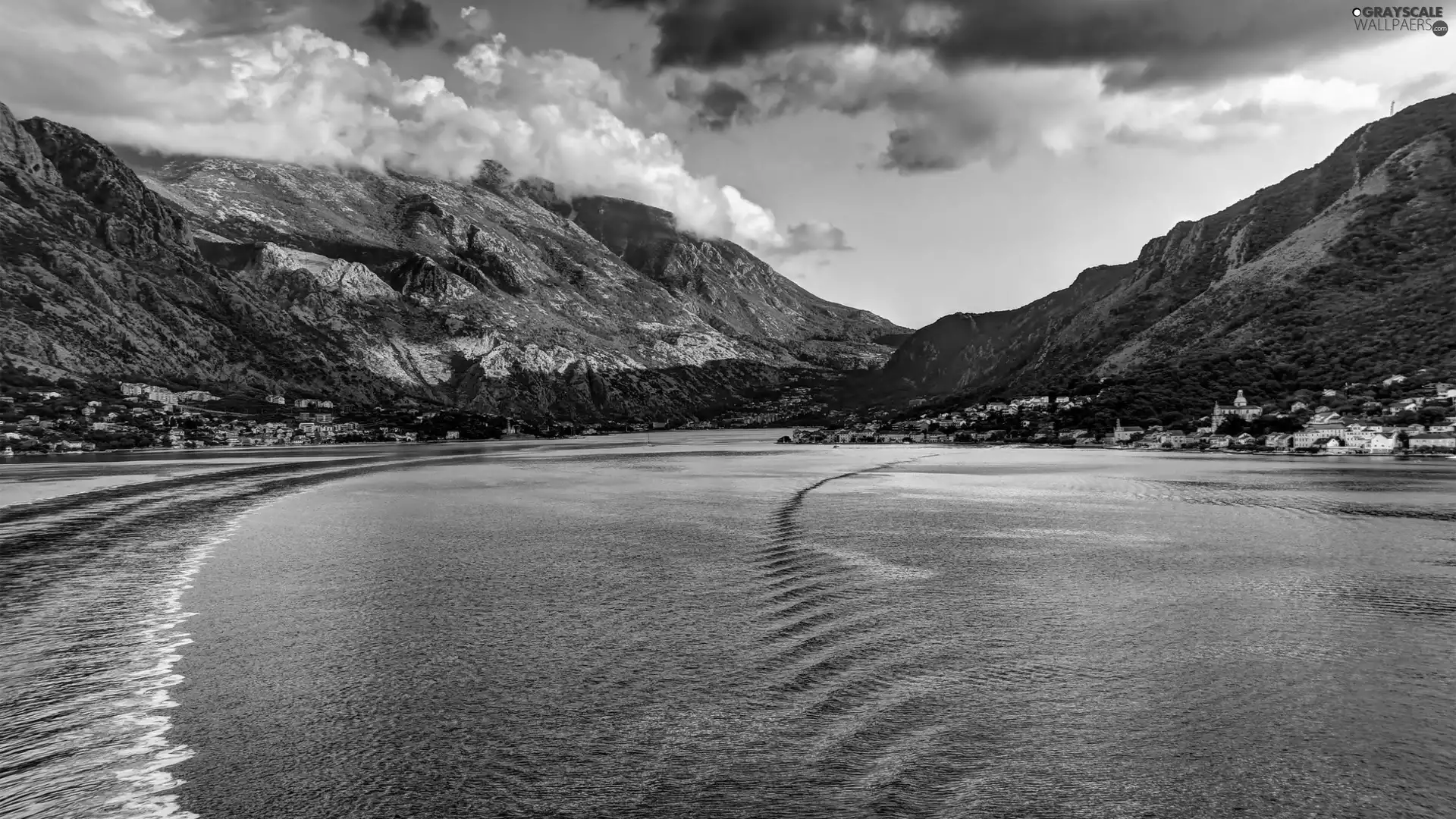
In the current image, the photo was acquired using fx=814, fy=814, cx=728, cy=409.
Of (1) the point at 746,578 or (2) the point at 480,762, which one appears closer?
(2) the point at 480,762

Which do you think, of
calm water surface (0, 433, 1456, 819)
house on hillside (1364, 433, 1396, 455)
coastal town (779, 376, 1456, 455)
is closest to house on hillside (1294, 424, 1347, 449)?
coastal town (779, 376, 1456, 455)

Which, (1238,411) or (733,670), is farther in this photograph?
(1238,411)

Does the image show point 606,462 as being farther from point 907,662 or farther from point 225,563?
point 907,662

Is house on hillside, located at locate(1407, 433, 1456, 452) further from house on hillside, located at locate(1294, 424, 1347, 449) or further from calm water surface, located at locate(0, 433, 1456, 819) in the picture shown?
calm water surface, located at locate(0, 433, 1456, 819)

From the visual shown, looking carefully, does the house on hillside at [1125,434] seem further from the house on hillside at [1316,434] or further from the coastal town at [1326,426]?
the house on hillside at [1316,434]

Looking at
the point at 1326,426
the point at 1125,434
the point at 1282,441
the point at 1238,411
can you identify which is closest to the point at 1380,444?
the point at 1326,426

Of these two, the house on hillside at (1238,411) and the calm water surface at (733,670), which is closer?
the calm water surface at (733,670)

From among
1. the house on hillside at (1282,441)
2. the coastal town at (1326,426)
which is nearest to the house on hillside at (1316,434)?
the coastal town at (1326,426)

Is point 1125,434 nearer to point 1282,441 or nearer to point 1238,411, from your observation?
point 1238,411

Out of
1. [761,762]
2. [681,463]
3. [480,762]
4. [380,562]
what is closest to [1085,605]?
[761,762]
